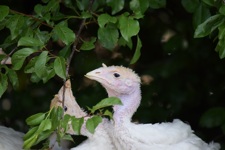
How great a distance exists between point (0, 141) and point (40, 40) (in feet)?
2.01

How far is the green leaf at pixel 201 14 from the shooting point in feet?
8.91

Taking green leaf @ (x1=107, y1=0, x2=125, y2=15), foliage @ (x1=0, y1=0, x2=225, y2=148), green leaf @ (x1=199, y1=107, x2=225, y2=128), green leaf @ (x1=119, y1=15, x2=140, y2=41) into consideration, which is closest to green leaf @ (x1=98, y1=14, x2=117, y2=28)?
green leaf @ (x1=119, y1=15, x2=140, y2=41)

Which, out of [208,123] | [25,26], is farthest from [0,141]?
[208,123]

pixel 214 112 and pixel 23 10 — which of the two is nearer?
pixel 214 112

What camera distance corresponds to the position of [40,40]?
2443 millimetres

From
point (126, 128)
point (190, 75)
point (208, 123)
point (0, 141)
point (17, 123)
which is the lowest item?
point (17, 123)

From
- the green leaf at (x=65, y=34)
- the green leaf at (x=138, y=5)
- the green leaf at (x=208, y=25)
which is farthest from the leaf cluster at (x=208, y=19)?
the green leaf at (x=65, y=34)

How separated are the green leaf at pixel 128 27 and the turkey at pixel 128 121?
0.25m

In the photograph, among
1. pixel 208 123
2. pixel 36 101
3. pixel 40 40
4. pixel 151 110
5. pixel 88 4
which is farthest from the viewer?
pixel 36 101

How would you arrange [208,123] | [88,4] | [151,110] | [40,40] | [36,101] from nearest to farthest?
[40,40] < [88,4] < [208,123] < [151,110] < [36,101]

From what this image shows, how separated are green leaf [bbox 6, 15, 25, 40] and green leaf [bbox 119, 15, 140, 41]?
40 cm

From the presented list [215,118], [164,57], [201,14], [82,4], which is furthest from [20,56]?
→ [164,57]

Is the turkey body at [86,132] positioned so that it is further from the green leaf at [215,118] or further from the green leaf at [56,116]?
the green leaf at [215,118]

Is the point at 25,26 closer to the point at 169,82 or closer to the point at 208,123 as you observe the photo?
the point at 208,123
